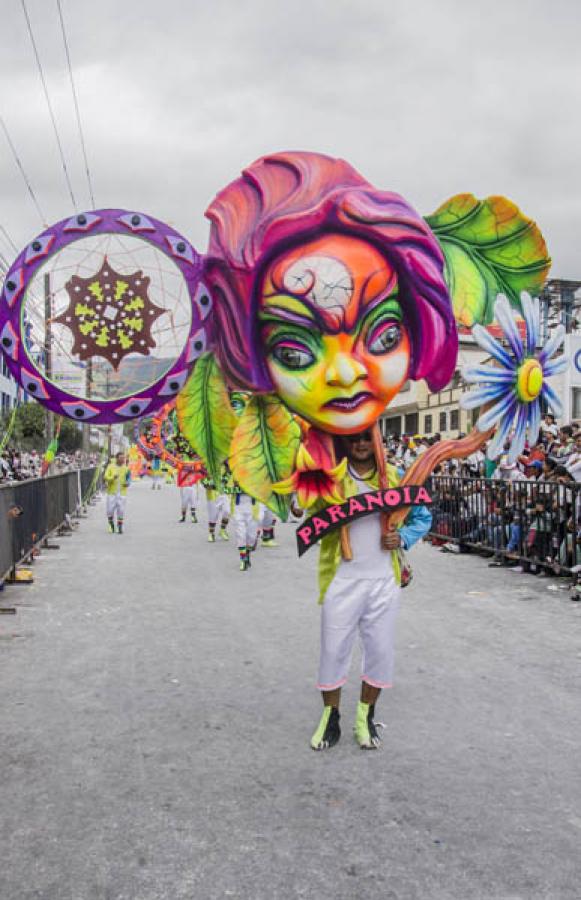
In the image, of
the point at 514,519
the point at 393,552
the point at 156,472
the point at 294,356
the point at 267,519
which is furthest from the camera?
the point at 156,472

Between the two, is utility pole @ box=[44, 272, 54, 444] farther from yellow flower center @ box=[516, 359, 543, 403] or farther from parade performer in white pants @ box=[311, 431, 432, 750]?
yellow flower center @ box=[516, 359, 543, 403]

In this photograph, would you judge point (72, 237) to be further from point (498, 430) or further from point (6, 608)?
point (6, 608)

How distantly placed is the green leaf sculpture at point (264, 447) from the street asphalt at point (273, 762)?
147 centimetres

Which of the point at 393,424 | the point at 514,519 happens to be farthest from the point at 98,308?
the point at 393,424

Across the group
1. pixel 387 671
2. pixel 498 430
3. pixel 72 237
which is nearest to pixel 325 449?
pixel 498 430

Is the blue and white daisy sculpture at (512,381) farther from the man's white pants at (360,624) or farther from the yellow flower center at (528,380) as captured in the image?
the man's white pants at (360,624)

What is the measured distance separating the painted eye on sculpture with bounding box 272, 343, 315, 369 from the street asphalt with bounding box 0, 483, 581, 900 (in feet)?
6.77

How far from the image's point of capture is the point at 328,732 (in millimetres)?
4438

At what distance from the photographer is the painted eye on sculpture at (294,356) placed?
4.00 meters

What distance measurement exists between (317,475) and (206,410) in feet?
2.23

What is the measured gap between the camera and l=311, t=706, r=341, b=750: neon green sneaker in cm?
440

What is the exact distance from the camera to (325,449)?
14.1 ft

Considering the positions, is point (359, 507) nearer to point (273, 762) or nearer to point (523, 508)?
point (273, 762)

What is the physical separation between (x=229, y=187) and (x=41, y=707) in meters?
3.41
